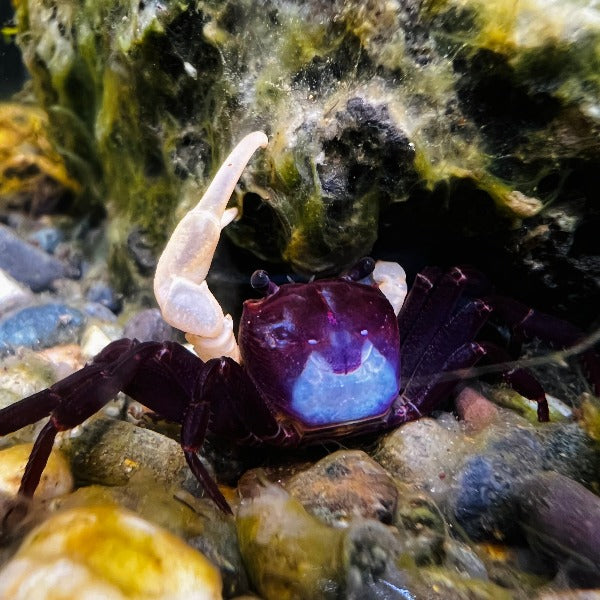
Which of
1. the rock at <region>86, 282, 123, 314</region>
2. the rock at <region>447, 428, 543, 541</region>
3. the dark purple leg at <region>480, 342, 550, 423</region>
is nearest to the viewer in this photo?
the rock at <region>447, 428, 543, 541</region>

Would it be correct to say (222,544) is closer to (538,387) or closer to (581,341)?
(538,387)

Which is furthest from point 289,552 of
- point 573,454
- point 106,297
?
point 106,297

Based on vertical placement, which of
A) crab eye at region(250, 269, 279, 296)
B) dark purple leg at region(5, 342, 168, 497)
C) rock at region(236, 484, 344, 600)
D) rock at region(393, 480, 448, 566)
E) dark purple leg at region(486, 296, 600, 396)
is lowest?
dark purple leg at region(5, 342, 168, 497)

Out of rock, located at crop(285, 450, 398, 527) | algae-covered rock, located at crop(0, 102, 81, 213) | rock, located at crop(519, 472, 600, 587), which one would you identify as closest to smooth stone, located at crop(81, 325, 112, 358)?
rock, located at crop(285, 450, 398, 527)

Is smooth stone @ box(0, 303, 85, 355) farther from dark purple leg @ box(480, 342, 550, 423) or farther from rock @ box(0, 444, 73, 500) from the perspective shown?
dark purple leg @ box(480, 342, 550, 423)

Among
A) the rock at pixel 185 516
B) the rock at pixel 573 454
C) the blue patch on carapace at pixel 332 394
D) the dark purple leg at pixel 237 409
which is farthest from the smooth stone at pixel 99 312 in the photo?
the rock at pixel 573 454

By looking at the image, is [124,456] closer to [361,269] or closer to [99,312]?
[361,269]
